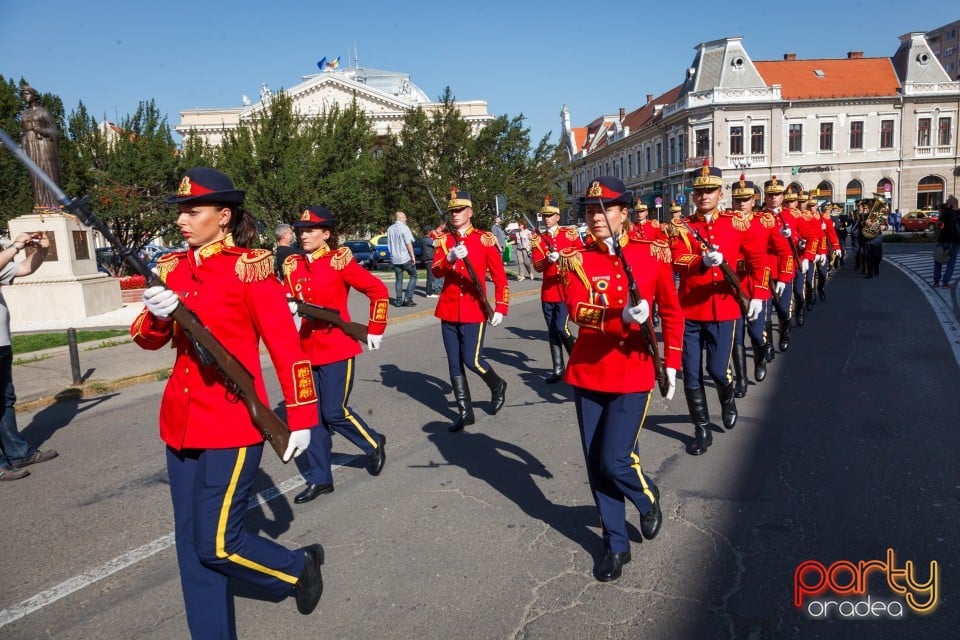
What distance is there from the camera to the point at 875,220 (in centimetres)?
1880

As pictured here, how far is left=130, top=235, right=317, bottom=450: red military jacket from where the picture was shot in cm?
290

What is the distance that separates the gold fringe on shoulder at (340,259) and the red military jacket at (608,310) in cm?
188

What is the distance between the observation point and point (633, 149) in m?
72.6

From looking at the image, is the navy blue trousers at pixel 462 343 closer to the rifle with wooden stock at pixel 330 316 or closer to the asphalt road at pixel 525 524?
the asphalt road at pixel 525 524

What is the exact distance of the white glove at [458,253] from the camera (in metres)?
6.24

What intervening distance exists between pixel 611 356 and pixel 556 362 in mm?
4911

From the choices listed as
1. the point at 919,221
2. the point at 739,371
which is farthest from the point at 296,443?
the point at 919,221

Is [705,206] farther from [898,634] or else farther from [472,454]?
[898,634]

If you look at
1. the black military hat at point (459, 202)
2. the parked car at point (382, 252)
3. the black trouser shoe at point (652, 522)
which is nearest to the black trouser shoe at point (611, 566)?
the black trouser shoe at point (652, 522)

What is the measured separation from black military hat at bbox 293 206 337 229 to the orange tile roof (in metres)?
60.8

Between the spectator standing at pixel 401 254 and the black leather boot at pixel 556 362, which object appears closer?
the black leather boot at pixel 556 362

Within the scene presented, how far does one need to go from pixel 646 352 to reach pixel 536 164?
2733 cm

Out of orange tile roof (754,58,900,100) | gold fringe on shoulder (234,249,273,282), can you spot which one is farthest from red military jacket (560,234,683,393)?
orange tile roof (754,58,900,100)

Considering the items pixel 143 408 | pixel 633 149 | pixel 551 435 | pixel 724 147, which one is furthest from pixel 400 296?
pixel 633 149
